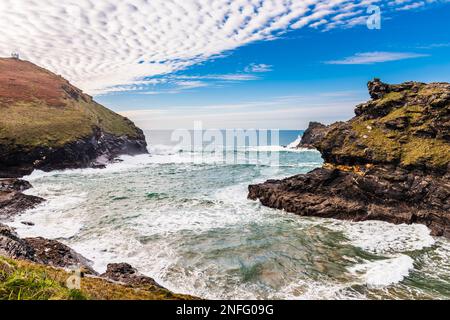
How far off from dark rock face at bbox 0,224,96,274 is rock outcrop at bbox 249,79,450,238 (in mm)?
20429

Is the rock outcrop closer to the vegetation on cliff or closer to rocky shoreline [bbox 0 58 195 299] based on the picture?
the vegetation on cliff

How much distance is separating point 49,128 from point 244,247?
62.5 m

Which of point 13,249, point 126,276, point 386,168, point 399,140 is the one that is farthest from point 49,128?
point 399,140

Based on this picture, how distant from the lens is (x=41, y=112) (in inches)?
2916

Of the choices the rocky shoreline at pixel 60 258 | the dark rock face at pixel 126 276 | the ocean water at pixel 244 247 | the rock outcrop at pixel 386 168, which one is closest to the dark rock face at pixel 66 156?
the ocean water at pixel 244 247

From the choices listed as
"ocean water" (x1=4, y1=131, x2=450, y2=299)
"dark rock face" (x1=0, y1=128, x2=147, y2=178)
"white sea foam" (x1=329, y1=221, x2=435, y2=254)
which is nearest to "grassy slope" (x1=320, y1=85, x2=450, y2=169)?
"white sea foam" (x1=329, y1=221, x2=435, y2=254)

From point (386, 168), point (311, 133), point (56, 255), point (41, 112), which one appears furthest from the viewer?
point (311, 133)

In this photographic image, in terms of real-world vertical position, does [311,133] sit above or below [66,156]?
above

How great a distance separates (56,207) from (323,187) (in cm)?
2791

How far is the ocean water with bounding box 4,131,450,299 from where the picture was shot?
15.6m

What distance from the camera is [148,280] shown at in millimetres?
14555

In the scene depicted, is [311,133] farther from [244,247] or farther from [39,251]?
[39,251]

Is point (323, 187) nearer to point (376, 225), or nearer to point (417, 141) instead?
point (376, 225)
